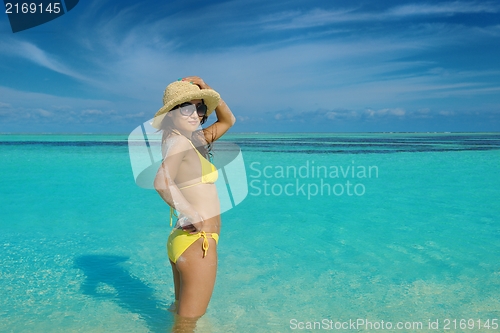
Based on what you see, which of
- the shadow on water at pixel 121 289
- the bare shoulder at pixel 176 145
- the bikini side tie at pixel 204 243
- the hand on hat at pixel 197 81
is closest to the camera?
the bare shoulder at pixel 176 145

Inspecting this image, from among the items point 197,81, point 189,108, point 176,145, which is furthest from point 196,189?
point 197,81

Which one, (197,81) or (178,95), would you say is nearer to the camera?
(178,95)

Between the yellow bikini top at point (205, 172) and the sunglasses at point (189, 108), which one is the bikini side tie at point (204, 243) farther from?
the sunglasses at point (189, 108)

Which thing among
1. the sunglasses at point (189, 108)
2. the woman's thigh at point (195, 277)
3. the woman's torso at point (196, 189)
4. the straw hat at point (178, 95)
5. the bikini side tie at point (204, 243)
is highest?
the straw hat at point (178, 95)

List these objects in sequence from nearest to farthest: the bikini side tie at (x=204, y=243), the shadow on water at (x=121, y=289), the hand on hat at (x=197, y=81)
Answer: the bikini side tie at (x=204, y=243)
the hand on hat at (x=197, y=81)
the shadow on water at (x=121, y=289)

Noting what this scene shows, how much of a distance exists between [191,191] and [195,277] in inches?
20.9

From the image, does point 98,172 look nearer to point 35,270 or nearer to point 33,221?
point 33,221

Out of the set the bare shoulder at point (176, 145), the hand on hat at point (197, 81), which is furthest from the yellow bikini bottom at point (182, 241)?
the hand on hat at point (197, 81)

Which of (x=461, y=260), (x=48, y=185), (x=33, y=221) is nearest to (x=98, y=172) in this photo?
(x=48, y=185)

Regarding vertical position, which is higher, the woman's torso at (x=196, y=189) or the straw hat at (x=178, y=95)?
the straw hat at (x=178, y=95)

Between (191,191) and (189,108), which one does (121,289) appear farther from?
(189,108)

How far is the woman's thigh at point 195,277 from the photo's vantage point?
2.41m

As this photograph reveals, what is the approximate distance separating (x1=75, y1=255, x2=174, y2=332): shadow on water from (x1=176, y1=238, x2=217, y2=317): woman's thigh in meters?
0.87

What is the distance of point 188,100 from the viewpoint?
2369mm
